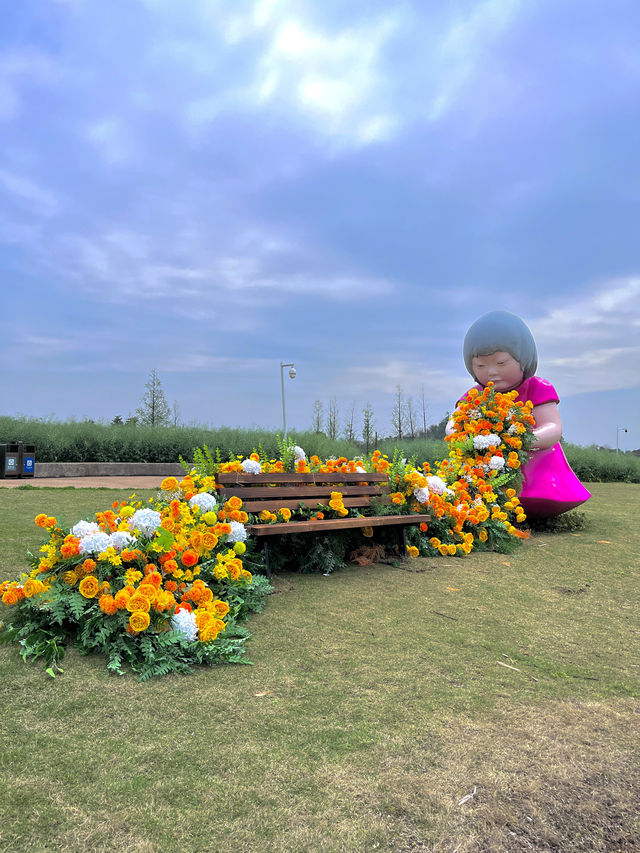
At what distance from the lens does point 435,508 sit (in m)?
5.80

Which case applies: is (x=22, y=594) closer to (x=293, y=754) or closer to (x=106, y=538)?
(x=106, y=538)

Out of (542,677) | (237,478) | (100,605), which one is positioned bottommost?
(542,677)

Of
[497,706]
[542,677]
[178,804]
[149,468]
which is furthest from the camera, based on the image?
[149,468]

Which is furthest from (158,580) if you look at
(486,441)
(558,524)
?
(558,524)

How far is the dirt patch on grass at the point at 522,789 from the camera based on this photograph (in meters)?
1.66

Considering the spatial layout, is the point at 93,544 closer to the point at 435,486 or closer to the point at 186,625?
the point at 186,625

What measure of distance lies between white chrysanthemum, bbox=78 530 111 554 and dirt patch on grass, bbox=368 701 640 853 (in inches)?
78.6

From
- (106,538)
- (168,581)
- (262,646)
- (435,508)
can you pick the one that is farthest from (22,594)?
(435,508)

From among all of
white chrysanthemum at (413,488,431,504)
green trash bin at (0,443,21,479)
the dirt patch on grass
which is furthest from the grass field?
green trash bin at (0,443,21,479)

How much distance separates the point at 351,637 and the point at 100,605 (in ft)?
4.52

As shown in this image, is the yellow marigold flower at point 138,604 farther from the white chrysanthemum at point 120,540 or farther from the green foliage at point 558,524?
the green foliage at point 558,524

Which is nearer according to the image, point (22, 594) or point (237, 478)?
point (22, 594)

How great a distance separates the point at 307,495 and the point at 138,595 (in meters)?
2.12

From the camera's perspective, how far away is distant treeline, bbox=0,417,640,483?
16656 millimetres
